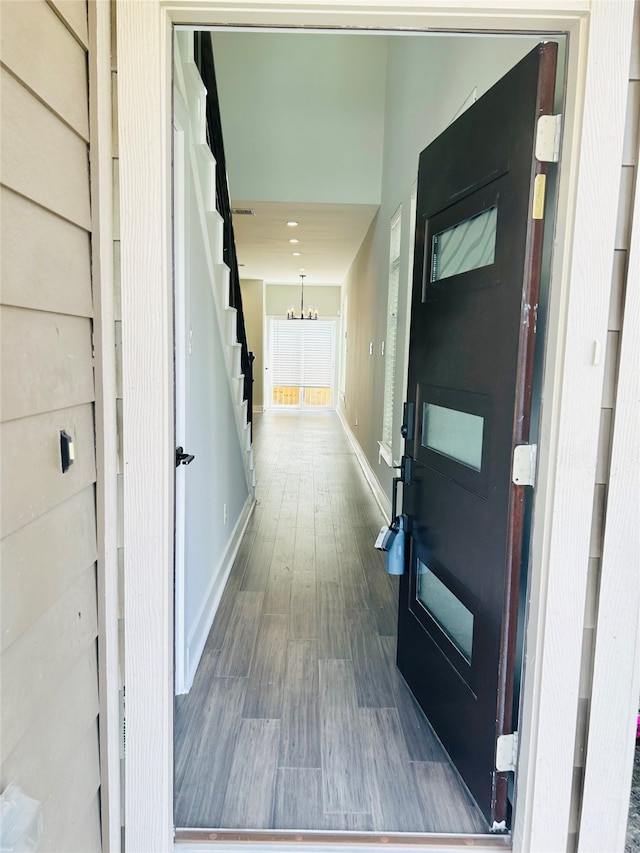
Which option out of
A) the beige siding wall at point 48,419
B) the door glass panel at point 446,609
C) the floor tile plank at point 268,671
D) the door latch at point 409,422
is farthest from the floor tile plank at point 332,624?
the beige siding wall at point 48,419

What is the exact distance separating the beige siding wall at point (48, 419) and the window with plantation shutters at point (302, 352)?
11242mm

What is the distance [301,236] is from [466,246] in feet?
17.8

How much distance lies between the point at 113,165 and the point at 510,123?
1.05m

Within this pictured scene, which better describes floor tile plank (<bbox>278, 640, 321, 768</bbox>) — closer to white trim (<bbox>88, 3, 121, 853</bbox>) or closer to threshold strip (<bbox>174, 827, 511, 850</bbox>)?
threshold strip (<bbox>174, 827, 511, 850</bbox>)

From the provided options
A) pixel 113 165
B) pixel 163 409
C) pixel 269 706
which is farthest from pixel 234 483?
pixel 113 165

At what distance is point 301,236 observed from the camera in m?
6.73

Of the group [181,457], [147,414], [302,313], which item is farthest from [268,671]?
[302,313]

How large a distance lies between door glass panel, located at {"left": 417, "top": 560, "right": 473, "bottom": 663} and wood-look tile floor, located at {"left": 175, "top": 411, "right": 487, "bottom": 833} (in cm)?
45

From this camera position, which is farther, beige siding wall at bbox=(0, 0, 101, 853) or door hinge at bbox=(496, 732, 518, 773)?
door hinge at bbox=(496, 732, 518, 773)

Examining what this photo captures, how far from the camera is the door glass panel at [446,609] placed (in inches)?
66.3

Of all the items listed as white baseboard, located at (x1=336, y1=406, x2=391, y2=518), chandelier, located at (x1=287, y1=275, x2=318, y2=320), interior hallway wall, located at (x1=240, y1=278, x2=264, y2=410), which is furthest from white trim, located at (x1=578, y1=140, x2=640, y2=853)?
interior hallway wall, located at (x1=240, y1=278, x2=264, y2=410)

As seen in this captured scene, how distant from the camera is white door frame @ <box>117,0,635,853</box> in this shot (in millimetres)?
1143

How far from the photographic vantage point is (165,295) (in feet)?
4.05

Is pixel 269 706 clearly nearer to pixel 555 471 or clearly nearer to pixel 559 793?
pixel 559 793
